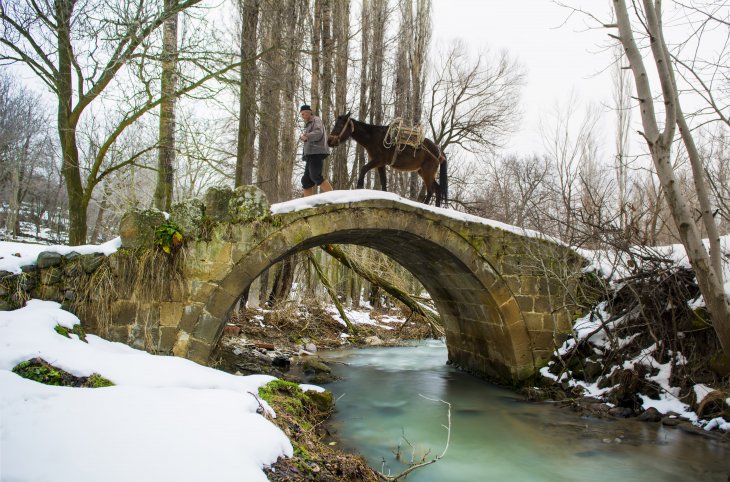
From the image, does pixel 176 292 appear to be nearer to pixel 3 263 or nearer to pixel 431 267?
pixel 3 263

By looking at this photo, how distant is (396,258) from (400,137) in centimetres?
238

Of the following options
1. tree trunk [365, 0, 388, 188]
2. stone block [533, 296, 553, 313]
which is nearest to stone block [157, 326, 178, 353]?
stone block [533, 296, 553, 313]

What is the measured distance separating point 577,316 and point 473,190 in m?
14.4

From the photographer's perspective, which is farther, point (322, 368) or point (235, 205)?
point (322, 368)

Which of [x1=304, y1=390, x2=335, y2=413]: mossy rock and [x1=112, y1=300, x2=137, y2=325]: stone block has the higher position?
[x1=112, y1=300, x2=137, y2=325]: stone block

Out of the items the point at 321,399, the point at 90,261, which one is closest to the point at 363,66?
the point at 90,261

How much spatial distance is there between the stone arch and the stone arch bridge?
14 mm

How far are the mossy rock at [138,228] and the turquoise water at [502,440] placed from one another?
9.49 ft

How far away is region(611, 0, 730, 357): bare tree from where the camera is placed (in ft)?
15.3

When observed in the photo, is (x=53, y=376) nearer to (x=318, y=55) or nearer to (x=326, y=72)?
(x=318, y=55)

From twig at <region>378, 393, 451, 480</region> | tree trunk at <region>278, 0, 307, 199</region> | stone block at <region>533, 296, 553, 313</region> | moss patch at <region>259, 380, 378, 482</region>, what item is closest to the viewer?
moss patch at <region>259, 380, 378, 482</region>

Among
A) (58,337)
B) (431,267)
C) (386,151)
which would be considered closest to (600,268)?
(431,267)

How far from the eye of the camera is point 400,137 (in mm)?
6852

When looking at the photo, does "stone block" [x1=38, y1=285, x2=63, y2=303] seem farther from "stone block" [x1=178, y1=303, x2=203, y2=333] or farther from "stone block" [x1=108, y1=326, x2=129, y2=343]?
"stone block" [x1=178, y1=303, x2=203, y2=333]
